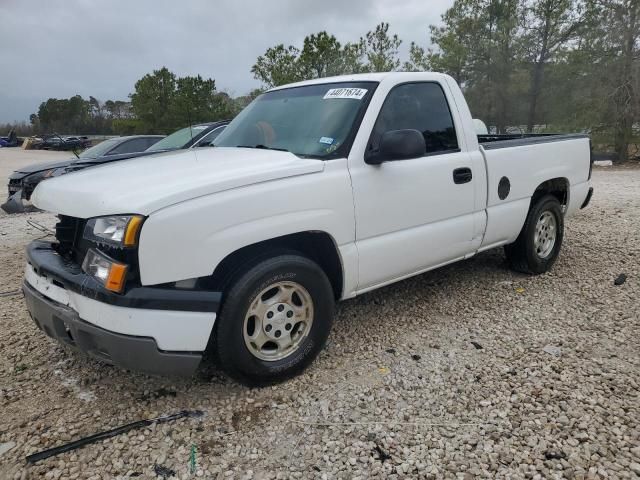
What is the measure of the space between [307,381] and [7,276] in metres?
4.07

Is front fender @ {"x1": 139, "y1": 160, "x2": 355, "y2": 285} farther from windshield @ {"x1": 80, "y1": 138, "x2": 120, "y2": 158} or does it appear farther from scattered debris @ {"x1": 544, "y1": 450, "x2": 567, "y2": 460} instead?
windshield @ {"x1": 80, "y1": 138, "x2": 120, "y2": 158}

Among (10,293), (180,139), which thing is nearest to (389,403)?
(10,293)

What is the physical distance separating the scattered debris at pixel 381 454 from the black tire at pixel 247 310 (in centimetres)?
76

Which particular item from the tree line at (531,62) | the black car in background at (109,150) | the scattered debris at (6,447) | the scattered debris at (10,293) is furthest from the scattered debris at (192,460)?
the tree line at (531,62)

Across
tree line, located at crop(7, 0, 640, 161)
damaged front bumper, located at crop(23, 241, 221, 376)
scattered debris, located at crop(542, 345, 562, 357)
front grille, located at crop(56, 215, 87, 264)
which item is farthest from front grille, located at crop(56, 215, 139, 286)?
tree line, located at crop(7, 0, 640, 161)

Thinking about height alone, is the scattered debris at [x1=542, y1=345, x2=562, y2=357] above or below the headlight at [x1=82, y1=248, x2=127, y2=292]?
below

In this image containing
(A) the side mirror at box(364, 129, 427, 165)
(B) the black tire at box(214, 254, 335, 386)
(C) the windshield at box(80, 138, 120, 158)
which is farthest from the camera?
(C) the windshield at box(80, 138, 120, 158)

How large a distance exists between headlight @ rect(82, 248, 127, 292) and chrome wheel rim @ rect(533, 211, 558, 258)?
3816 millimetres

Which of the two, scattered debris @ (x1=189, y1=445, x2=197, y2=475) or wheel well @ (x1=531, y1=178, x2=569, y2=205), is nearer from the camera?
scattered debris @ (x1=189, y1=445, x2=197, y2=475)

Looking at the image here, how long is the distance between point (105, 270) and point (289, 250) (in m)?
1.02

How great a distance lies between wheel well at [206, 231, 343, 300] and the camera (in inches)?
106

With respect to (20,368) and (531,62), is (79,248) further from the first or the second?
(531,62)

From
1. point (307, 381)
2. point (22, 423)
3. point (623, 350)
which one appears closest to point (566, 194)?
point (623, 350)

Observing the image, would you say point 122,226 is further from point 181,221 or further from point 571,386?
point 571,386
